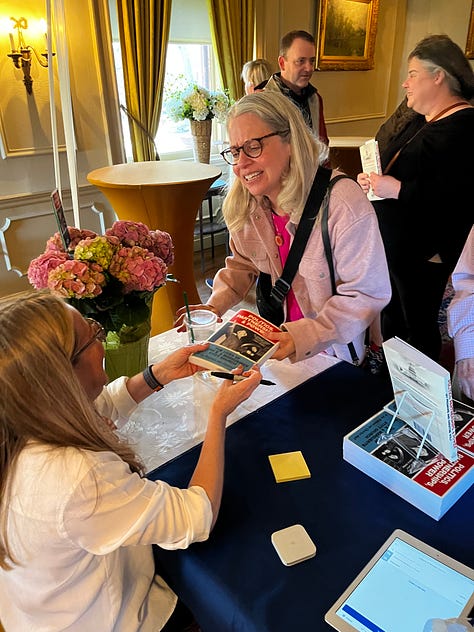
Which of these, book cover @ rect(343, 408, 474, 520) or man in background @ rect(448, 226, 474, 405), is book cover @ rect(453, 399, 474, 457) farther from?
man in background @ rect(448, 226, 474, 405)

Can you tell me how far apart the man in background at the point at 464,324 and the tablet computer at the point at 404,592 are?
625mm

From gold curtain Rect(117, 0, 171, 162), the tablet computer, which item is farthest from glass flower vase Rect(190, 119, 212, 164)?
the tablet computer

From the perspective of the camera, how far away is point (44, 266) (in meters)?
1.05

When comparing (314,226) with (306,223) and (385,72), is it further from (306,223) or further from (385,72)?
(385,72)

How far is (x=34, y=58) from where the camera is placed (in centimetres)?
312

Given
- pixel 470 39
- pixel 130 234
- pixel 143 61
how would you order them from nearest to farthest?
pixel 130 234 → pixel 143 61 → pixel 470 39

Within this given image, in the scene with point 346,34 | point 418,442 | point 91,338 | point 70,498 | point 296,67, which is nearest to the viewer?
point 70,498

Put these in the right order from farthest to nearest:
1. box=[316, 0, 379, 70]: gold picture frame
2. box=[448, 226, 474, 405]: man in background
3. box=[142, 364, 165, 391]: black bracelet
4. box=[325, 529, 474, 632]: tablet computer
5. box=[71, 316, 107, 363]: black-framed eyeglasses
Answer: box=[316, 0, 379, 70]: gold picture frame
box=[448, 226, 474, 405]: man in background
box=[142, 364, 165, 391]: black bracelet
box=[71, 316, 107, 363]: black-framed eyeglasses
box=[325, 529, 474, 632]: tablet computer

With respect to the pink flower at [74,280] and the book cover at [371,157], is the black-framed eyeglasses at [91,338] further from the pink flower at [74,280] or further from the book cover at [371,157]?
the book cover at [371,157]

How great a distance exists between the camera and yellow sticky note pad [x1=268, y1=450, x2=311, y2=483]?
91 centimetres

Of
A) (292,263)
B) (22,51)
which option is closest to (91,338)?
(292,263)

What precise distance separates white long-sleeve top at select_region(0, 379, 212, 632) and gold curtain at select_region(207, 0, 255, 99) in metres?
4.42

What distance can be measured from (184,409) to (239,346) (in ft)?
0.73

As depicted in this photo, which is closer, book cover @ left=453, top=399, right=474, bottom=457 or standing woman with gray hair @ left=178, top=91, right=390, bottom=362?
book cover @ left=453, top=399, right=474, bottom=457
